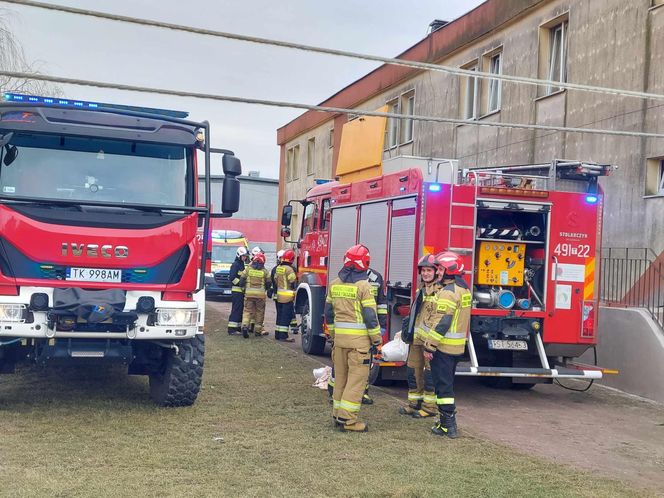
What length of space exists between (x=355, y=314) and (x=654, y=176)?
723 centimetres

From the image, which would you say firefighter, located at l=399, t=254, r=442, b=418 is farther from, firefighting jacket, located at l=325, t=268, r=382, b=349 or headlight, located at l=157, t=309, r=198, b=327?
headlight, located at l=157, t=309, r=198, b=327

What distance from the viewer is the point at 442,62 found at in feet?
64.2

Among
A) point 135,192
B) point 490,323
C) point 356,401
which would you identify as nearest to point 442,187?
point 490,323

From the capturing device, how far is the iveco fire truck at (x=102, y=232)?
22.9ft

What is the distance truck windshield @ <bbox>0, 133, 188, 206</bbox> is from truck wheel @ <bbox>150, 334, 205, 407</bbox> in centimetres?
147

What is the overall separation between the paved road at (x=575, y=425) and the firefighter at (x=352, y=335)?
1.18 metres

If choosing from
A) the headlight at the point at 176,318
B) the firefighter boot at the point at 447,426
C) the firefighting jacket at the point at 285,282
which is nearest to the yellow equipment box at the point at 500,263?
the firefighter boot at the point at 447,426

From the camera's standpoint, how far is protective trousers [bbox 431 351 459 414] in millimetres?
7258

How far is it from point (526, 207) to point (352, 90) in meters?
17.1

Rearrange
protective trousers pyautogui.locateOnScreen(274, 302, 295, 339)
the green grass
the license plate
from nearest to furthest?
the green grass → the license plate → protective trousers pyautogui.locateOnScreen(274, 302, 295, 339)

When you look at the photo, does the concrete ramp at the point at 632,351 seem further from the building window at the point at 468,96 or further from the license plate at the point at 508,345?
the building window at the point at 468,96

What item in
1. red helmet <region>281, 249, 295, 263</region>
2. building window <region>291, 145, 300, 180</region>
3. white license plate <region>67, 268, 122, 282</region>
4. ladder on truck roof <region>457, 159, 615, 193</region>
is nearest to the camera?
white license plate <region>67, 268, 122, 282</region>

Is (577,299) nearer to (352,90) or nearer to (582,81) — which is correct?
(582,81)

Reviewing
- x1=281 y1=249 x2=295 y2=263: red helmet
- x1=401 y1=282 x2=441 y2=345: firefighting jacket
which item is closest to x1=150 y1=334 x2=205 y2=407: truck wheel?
x1=401 y1=282 x2=441 y2=345: firefighting jacket
